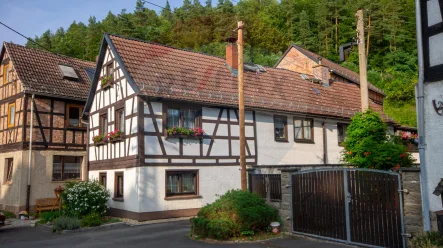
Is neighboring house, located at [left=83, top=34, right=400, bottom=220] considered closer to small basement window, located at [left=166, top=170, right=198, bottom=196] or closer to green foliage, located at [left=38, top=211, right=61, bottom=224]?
small basement window, located at [left=166, top=170, right=198, bottom=196]


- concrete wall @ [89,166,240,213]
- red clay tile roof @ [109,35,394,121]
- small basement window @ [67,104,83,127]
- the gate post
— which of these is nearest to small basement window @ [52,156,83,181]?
small basement window @ [67,104,83,127]

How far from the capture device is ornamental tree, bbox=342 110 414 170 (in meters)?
13.2

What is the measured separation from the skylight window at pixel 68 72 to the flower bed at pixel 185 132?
956 centimetres

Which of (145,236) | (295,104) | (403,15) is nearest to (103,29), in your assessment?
(403,15)

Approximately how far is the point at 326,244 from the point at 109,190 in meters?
11.2

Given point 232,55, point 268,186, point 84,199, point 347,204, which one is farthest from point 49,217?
point 347,204

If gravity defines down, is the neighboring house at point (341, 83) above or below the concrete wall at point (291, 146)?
above

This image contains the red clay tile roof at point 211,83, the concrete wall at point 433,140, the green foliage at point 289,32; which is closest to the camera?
the concrete wall at point 433,140

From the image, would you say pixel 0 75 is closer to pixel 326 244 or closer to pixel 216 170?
pixel 216 170

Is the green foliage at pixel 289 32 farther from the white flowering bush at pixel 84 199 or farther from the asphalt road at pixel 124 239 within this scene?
the asphalt road at pixel 124 239

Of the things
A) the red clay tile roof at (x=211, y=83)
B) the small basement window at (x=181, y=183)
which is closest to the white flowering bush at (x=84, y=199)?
the small basement window at (x=181, y=183)

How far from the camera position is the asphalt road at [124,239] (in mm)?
11130

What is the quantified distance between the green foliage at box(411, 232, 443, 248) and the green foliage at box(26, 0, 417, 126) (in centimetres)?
3373

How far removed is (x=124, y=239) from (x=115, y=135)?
6.30 m
